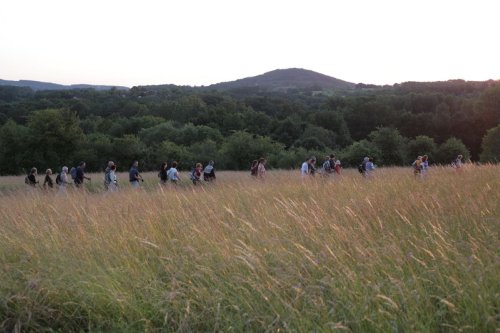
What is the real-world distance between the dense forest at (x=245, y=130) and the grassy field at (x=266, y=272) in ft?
116

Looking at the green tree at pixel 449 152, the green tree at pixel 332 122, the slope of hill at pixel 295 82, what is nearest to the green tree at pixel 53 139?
the green tree at pixel 332 122

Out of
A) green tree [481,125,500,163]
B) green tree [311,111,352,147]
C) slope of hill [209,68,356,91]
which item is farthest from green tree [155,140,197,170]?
slope of hill [209,68,356,91]

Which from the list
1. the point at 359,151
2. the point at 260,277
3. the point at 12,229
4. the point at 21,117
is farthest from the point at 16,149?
the point at 260,277

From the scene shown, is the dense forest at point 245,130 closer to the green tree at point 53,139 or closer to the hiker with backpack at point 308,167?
the green tree at point 53,139

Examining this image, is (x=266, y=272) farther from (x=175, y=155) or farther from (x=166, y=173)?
(x=175, y=155)

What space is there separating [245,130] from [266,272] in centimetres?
6169

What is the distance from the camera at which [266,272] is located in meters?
A: 4.09

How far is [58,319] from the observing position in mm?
4422

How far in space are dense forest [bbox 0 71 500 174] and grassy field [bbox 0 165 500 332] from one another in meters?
35.3

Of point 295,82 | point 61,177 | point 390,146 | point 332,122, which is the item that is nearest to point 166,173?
point 61,177

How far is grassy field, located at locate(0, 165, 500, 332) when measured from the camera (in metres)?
3.56

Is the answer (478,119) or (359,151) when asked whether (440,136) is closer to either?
(478,119)

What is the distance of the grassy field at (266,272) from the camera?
11.7ft

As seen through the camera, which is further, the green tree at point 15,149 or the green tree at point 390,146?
the green tree at point 15,149
